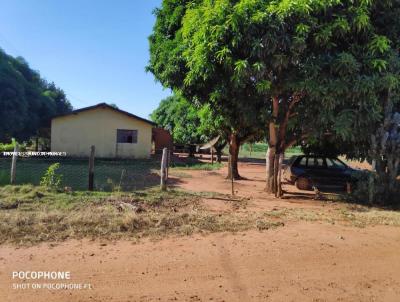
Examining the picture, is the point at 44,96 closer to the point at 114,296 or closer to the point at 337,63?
the point at 337,63

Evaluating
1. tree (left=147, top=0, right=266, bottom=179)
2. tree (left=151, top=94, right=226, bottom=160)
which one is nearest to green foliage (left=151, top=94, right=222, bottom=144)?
tree (left=151, top=94, right=226, bottom=160)

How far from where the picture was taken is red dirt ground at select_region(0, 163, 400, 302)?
4.21 m

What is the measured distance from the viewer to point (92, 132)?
82.2 feet

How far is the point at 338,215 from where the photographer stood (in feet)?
29.0

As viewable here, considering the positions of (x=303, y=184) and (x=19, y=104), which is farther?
(x=19, y=104)

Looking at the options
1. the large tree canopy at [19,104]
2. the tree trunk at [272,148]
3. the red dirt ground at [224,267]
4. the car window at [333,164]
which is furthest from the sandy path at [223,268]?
the large tree canopy at [19,104]

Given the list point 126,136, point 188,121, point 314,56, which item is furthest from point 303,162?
point 188,121

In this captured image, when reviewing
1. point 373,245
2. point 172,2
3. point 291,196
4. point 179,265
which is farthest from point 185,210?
point 172,2

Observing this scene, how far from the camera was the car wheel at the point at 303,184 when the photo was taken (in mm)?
14172

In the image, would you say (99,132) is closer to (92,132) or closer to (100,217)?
(92,132)

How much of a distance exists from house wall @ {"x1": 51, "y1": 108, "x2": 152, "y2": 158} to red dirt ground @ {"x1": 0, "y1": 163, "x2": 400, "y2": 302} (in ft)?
65.2

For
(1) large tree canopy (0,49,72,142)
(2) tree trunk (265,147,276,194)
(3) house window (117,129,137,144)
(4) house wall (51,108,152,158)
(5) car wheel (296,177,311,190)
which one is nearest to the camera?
(2) tree trunk (265,147,276,194)

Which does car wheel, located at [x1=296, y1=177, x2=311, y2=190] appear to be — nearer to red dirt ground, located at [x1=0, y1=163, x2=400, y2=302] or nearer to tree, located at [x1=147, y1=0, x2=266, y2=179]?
tree, located at [x1=147, y1=0, x2=266, y2=179]

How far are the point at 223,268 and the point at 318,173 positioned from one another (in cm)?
1027
